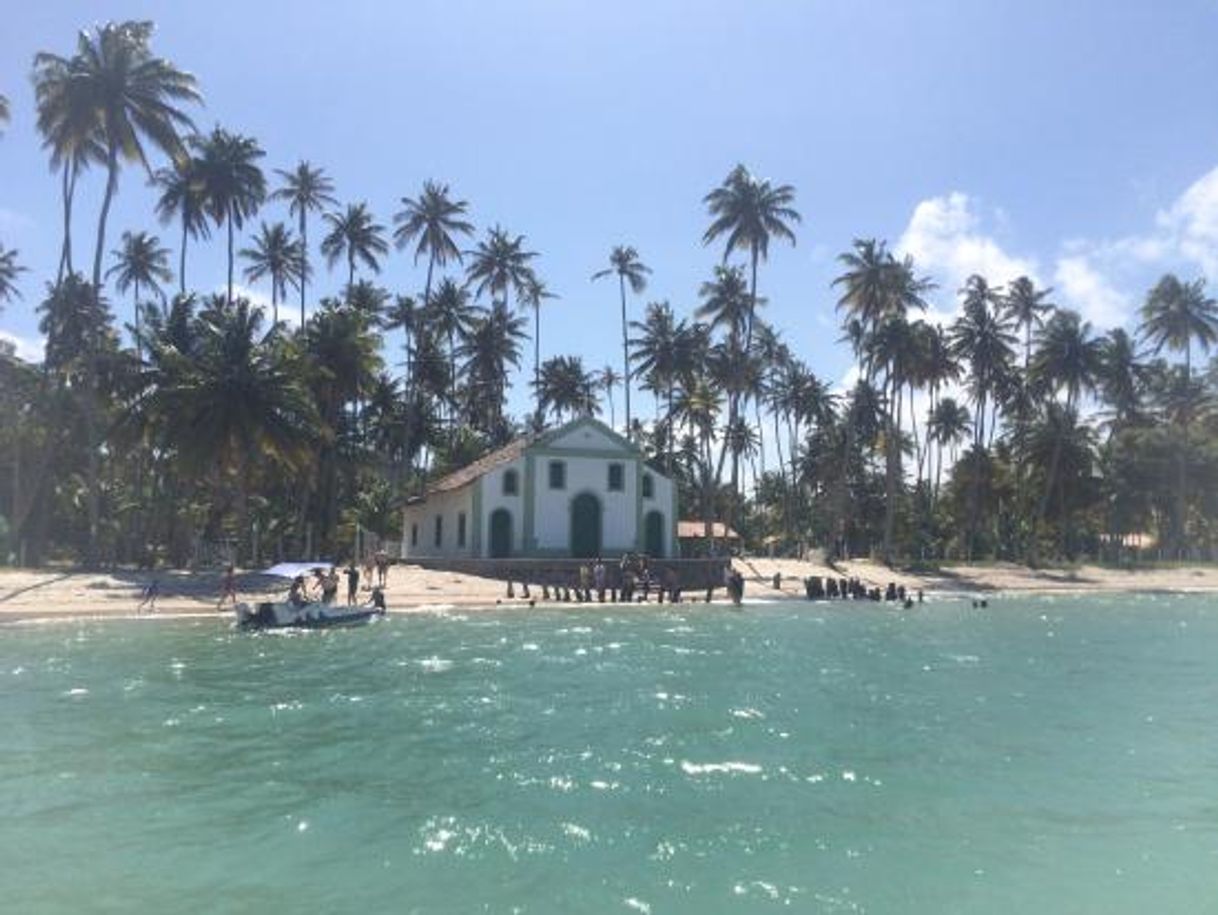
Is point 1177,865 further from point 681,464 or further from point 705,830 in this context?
point 681,464

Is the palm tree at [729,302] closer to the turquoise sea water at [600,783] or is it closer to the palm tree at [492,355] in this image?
the palm tree at [492,355]

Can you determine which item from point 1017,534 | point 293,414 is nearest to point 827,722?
point 293,414

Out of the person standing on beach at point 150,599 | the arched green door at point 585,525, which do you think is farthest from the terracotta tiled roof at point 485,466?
the person standing on beach at point 150,599

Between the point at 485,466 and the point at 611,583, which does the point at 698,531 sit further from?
the point at 611,583

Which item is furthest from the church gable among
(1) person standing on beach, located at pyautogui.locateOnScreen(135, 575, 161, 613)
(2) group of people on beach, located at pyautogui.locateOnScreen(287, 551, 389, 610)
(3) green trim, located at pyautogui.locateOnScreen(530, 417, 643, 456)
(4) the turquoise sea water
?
(4) the turquoise sea water

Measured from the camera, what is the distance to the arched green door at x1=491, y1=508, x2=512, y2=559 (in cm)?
5178

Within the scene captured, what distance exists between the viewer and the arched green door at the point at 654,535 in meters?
54.8

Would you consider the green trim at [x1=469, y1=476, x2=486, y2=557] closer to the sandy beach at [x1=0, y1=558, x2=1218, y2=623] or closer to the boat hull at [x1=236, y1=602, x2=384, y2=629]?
the sandy beach at [x1=0, y1=558, x2=1218, y2=623]

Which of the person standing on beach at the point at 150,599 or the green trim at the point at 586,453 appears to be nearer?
the person standing on beach at the point at 150,599

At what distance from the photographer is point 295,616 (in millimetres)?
33062

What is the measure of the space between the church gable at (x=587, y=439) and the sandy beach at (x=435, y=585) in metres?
8.91

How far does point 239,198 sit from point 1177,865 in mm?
58848

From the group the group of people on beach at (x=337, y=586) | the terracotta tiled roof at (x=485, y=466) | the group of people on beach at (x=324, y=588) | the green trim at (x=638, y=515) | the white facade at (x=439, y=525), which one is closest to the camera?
the group of people on beach at (x=337, y=586)

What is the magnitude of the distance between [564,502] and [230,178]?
87.3 ft
